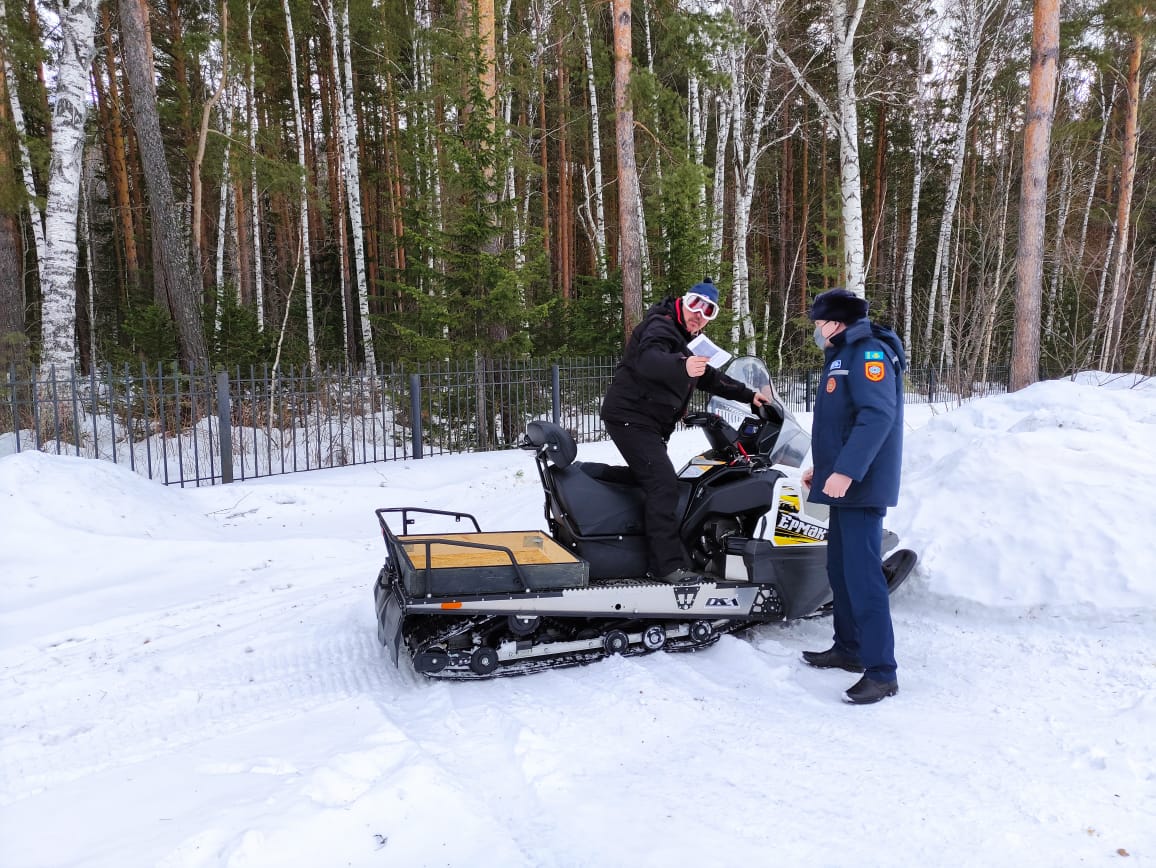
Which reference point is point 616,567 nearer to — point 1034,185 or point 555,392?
point 555,392

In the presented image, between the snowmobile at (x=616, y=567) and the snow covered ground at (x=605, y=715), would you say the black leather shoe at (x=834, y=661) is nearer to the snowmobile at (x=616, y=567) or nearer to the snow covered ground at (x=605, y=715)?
the snow covered ground at (x=605, y=715)

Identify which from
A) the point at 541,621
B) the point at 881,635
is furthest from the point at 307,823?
the point at 881,635

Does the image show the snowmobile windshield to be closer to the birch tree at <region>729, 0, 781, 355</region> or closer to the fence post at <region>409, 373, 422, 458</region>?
the fence post at <region>409, 373, 422, 458</region>

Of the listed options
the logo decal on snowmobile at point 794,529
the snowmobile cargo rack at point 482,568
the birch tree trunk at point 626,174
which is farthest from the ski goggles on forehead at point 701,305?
the birch tree trunk at point 626,174

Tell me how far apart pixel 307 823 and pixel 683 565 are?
2.21 meters

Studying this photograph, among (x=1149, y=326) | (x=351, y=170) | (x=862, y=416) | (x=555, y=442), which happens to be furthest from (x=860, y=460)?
(x=1149, y=326)

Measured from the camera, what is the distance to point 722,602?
3.94m

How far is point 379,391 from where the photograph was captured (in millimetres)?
10312

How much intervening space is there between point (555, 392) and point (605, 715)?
8.32 m

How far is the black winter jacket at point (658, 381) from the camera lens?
3.89m

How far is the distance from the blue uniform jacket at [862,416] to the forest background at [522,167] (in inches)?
291

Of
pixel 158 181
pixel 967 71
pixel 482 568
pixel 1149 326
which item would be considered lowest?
pixel 482 568

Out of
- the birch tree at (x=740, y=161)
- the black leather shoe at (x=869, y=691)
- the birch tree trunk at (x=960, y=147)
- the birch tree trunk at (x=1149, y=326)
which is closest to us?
the black leather shoe at (x=869, y=691)

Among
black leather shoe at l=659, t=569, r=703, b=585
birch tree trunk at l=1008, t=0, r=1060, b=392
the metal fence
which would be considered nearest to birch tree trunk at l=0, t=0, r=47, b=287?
the metal fence
